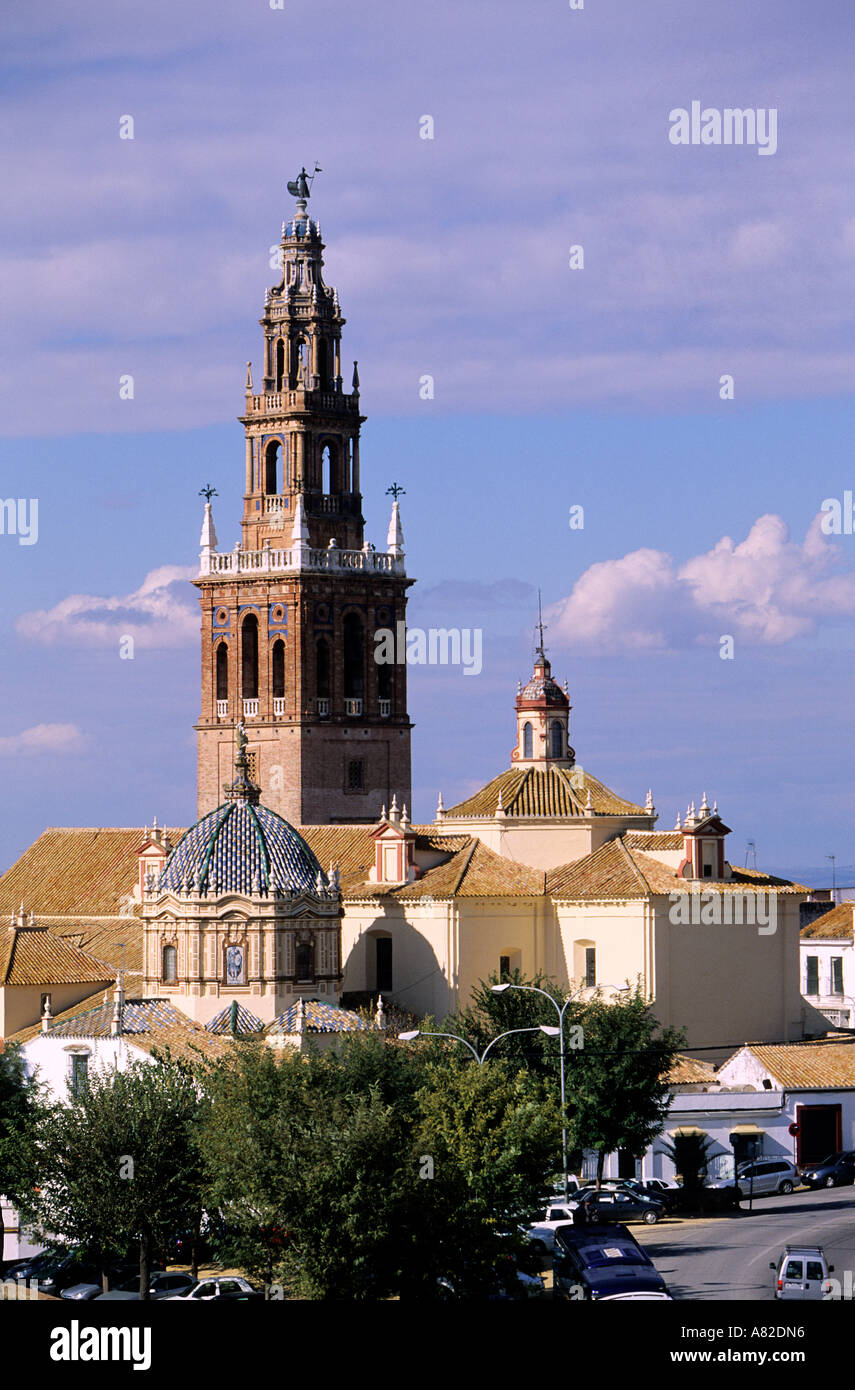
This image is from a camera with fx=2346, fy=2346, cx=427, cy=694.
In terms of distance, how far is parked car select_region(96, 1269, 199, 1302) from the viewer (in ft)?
197

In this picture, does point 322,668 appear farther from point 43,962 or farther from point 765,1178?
point 765,1178

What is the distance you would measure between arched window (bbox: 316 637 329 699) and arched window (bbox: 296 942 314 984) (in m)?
42.2

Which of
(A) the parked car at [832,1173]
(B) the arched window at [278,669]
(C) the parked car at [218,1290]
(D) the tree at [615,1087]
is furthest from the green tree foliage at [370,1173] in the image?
(B) the arched window at [278,669]

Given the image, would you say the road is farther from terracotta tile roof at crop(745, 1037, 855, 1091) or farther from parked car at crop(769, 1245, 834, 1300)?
terracotta tile roof at crop(745, 1037, 855, 1091)

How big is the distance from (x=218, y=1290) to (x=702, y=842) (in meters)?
39.5

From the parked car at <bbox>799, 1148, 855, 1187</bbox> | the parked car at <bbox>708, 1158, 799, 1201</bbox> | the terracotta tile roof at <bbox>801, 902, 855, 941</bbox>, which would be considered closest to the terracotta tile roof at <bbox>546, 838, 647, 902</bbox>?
the parked car at <bbox>799, 1148, 855, 1187</bbox>

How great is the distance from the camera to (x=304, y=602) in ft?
413

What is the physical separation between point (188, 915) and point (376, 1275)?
32489 mm

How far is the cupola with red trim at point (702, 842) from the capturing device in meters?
92.6

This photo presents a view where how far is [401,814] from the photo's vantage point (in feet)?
324

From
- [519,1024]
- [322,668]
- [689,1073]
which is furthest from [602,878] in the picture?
[322,668]

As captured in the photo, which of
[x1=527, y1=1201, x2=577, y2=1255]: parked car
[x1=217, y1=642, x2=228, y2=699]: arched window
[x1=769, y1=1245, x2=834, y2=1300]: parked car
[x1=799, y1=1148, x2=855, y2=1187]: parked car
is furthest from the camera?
[x1=217, y1=642, x2=228, y2=699]: arched window
